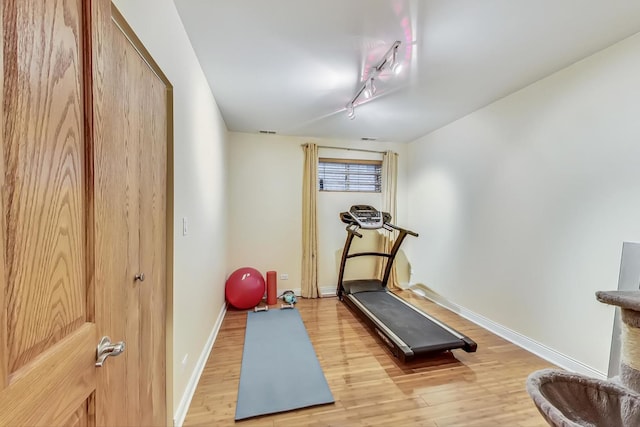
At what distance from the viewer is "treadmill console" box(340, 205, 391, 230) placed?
3.66m

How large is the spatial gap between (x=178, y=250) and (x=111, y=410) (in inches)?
35.5

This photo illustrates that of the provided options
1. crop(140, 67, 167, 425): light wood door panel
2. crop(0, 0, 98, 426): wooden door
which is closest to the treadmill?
crop(140, 67, 167, 425): light wood door panel

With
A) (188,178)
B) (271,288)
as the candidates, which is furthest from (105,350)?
(271,288)

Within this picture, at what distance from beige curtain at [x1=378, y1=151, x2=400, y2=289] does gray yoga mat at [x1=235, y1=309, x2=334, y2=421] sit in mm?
1986

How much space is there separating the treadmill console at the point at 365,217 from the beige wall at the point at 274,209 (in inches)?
18.7

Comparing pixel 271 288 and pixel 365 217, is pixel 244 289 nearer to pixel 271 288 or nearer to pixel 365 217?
pixel 271 288

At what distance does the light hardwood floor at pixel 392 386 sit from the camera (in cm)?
169

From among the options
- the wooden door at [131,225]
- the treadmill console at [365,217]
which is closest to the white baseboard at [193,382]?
the wooden door at [131,225]

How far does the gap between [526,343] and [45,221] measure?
3507 mm

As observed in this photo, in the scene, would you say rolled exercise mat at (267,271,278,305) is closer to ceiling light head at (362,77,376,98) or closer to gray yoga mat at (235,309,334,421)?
gray yoga mat at (235,309,334,421)

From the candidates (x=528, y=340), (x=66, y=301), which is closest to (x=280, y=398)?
(x=66, y=301)

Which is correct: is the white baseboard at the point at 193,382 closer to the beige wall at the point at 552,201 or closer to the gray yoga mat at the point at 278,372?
the gray yoga mat at the point at 278,372

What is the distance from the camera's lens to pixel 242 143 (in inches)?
155

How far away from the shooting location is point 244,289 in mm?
3426
